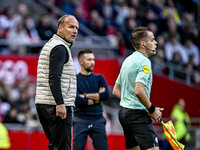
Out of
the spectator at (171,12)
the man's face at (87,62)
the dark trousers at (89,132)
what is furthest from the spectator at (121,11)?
the dark trousers at (89,132)

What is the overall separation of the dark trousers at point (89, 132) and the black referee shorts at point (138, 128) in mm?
1190

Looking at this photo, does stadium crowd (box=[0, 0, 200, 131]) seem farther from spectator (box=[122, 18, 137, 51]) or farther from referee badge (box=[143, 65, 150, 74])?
referee badge (box=[143, 65, 150, 74])

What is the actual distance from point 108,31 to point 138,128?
31.6 feet

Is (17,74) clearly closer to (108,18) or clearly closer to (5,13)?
(5,13)

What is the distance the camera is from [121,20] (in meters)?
16.4

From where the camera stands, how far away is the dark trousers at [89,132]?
6953 millimetres

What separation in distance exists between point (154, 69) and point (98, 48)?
252 cm

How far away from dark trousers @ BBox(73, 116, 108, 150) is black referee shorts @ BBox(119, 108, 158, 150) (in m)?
1.19

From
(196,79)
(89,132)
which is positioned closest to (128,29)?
(196,79)

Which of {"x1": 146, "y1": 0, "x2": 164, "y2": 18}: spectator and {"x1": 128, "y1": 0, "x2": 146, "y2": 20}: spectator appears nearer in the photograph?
{"x1": 128, "y1": 0, "x2": 146, "y2": 20}: spectator

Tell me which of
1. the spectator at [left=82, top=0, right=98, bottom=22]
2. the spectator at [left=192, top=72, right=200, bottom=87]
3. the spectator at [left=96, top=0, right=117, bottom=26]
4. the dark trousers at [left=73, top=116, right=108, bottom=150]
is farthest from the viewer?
the spectator at [left=82, top=0, right=98, bottom=22]

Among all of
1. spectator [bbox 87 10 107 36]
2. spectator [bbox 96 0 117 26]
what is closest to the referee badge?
spectator [bbox 87 10 107 36]

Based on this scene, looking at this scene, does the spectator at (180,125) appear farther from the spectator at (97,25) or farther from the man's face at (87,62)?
the man's face at (87,62)

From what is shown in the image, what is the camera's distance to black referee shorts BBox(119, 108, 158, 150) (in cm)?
554
